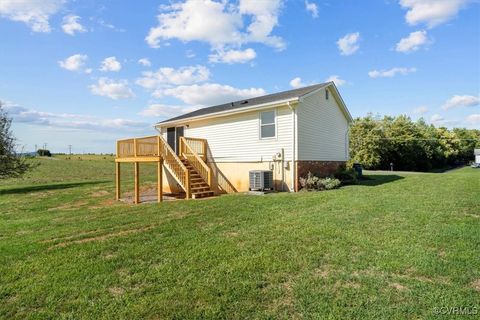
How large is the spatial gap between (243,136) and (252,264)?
926cm

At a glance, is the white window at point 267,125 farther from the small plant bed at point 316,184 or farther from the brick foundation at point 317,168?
the small plant bed at point 316,184

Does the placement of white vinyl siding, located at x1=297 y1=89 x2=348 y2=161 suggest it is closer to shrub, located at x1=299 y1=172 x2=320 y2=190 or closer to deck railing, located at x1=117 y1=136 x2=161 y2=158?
shrub, located at x1=299 y1=172 x2=320 y2=190

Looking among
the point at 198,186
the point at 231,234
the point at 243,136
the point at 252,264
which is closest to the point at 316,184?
the point at 243,136

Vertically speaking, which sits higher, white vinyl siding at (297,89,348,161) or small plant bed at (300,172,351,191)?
white vinyl siding at (297,89,348,161)

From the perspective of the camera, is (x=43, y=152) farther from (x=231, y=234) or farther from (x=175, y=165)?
(x=231, y=234)

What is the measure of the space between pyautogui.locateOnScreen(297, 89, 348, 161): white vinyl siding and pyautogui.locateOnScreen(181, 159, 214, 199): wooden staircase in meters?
3.91

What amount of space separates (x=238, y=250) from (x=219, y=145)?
31.8 feet

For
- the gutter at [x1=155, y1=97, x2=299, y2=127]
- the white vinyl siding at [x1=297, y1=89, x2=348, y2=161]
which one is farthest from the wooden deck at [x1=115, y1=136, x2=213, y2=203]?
the white vinyl siding at [x1=297, y1=89, x2=348, y2=161]

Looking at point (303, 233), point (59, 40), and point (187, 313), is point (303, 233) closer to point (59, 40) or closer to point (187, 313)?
point (187, 313)

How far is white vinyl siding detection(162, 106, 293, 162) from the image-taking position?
1173 centimetres

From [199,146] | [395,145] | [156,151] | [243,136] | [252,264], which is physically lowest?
[252,264]

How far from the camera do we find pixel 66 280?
3926 mm

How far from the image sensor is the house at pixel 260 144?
1160 cm

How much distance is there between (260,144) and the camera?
40.9 ft
